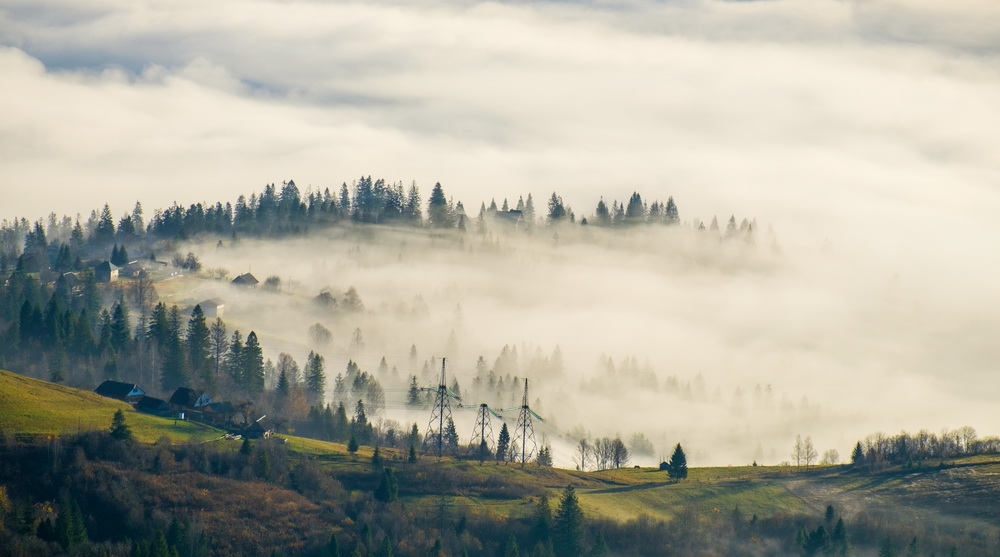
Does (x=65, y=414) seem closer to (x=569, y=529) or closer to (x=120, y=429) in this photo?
(x=120, y=429)

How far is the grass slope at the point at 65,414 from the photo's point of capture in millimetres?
177875

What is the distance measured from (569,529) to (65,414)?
69408 millimetres

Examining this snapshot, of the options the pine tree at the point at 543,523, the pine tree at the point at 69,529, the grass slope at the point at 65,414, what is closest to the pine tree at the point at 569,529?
the pine tree at the point at 543,523

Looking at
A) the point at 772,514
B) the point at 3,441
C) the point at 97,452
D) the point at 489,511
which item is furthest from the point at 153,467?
the point at 772,514

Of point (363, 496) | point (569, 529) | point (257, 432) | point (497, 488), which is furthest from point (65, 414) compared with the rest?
point (569, 529)

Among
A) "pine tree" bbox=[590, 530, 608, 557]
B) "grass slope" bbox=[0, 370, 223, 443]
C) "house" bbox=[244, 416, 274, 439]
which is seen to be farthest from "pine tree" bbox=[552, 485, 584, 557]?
"grass slope" bbox=[0, 370, 223, 443]

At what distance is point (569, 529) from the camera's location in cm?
17525

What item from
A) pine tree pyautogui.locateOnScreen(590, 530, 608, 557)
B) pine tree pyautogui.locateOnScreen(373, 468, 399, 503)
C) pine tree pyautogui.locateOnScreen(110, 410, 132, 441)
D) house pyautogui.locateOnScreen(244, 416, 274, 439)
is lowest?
pine tree pyautogui.locateOnScreen(590, 530, 608, 557)

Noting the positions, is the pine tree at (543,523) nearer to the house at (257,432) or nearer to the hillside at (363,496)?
the hillside at (363,496)

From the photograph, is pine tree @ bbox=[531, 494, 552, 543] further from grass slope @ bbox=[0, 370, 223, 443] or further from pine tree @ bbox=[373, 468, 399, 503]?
grass slope @ bbox=[0, 370, 223, 443]

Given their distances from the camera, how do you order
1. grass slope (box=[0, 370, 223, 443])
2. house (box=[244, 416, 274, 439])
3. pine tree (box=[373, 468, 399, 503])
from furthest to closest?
house (box=[244, 416, 274, 439])
pine tree (box=[373, 468, 399, 503])
grass slope (box=[0, 370, 223, 443])

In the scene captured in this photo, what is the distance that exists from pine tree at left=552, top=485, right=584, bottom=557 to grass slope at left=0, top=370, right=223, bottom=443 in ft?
164

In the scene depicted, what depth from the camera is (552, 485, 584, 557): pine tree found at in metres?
174

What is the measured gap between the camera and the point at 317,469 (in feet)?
595
